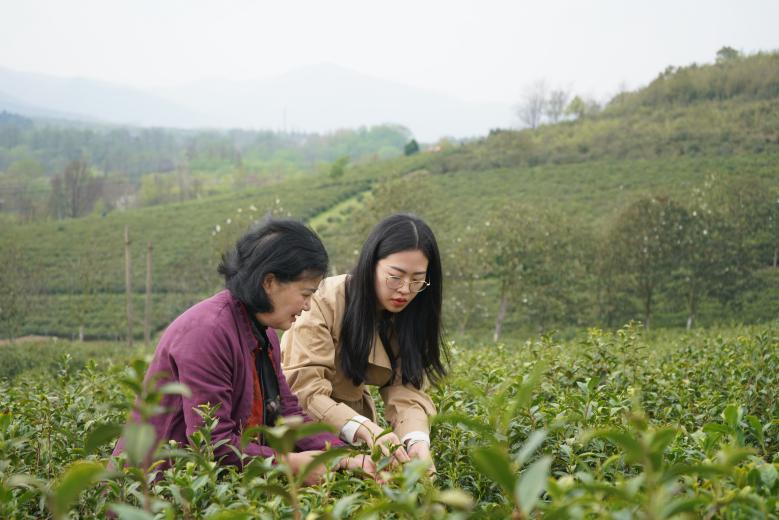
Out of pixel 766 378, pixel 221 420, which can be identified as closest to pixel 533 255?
pixel 766 378

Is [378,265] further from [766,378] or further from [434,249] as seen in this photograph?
[766,378]

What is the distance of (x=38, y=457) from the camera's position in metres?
2.18

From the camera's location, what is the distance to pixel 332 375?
2.78 meters

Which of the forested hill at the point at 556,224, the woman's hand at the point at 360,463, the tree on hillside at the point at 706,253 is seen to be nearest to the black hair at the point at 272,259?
the woman's hand at the point at 360,463

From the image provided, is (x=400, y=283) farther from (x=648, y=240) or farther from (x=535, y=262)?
(x=648, y=240)

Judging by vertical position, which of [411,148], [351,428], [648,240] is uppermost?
[411,148]

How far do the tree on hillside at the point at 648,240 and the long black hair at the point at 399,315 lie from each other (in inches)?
612

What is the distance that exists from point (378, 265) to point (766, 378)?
1637 millimetres

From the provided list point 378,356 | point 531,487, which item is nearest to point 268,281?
point 378,356

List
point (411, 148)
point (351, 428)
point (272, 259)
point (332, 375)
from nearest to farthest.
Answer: point (272, 259), point (351, 428), point (332, 375), point (411, 148)

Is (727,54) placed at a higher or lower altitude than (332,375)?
higher

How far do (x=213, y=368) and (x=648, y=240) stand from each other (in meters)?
17.0

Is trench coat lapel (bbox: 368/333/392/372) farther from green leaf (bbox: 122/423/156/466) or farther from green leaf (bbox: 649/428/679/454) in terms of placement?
green leaf (bbox: 122/423/156/466)

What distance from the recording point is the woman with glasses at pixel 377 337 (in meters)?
2.66
